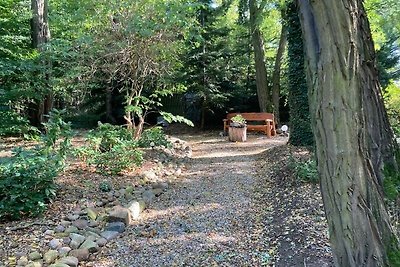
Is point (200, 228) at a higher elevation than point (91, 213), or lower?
lower

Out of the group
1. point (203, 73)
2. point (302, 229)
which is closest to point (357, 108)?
point (302, 229)

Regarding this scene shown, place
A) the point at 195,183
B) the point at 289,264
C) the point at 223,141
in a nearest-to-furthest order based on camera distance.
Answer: the point at 289,264 < the point at 195,183 < the point at 223,141

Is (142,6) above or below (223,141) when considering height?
above

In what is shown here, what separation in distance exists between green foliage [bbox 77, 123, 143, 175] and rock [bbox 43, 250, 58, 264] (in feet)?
→ 6.91

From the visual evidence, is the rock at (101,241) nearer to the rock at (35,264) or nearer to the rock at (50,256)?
the rock at (50,256)

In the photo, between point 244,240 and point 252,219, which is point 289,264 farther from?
point 252,219

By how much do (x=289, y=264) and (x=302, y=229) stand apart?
0.57 meters

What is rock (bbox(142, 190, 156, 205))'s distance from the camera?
4577mm

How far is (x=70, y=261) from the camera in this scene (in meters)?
2.84

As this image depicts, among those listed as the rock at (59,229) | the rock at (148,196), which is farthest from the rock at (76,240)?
the rock at (148,196)

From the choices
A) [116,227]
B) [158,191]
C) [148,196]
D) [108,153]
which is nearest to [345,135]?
[116,227]

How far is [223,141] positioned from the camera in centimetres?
991

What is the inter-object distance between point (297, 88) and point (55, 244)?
18.2ft

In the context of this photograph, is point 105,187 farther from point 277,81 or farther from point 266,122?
point 277,81
